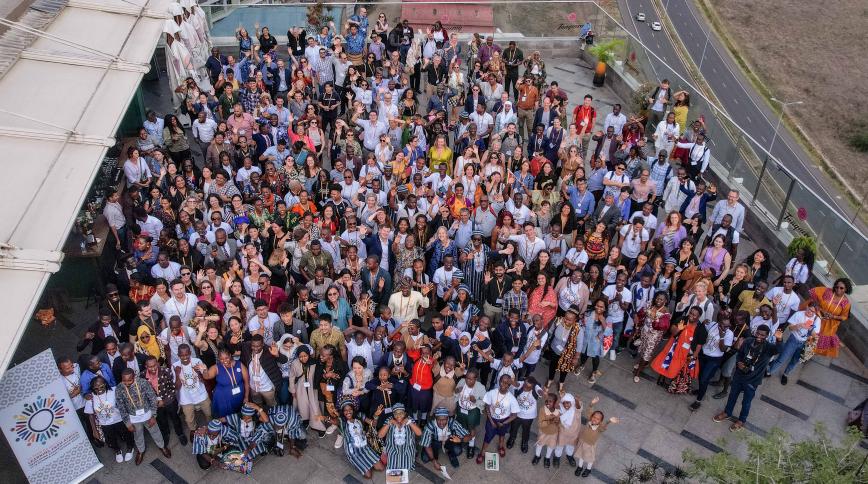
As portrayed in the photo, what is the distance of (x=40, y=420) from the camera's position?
7.84 metres

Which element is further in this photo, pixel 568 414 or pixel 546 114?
pixel 546 114

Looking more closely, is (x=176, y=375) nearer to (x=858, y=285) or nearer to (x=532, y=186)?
(x=532, y=186)

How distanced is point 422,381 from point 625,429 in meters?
2.92

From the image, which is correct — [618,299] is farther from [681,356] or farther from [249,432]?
[249,432]

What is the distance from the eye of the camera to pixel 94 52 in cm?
1138

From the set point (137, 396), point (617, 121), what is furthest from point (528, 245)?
point (137, 396)

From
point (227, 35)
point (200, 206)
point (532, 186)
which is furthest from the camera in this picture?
point (227, 35)

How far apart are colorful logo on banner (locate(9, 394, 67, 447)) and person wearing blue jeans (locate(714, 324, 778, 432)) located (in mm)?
7980

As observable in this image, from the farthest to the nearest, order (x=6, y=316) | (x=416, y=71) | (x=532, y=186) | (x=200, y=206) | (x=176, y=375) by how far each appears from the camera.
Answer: (x=416, y=71), (x=532, y=186), (x=200, y=206), (x=176, y=375), (x=6, y=316)

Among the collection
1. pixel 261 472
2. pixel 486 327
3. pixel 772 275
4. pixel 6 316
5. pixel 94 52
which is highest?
pixel 94 52

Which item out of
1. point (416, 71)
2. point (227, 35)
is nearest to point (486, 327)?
point (416, 71)

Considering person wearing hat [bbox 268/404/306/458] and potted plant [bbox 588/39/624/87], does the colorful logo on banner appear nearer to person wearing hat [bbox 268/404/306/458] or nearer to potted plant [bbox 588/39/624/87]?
person wearing hat [bbox 268/404/306/458]

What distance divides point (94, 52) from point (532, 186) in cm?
726

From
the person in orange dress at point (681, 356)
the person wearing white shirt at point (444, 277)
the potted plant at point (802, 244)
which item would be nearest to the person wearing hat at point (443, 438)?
the person wearing white shirt at point (444, 277)
